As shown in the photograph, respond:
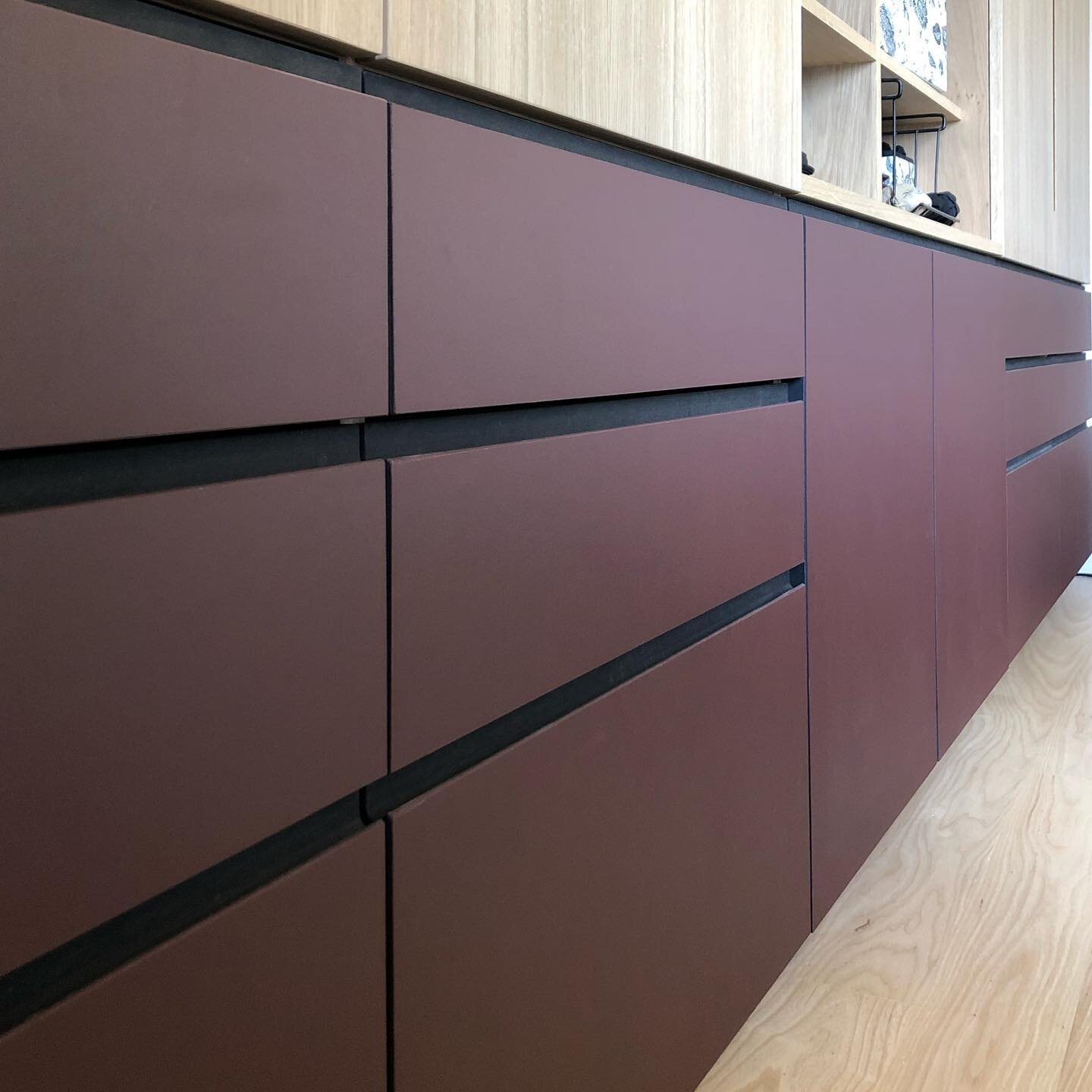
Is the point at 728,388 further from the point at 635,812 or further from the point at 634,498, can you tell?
the point at 635,812

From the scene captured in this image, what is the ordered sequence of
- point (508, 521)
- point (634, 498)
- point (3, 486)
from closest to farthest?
point (3, 486)
point (508, 521)
point (634, 498)

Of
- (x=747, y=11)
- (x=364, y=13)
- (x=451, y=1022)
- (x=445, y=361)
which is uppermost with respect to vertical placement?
(x=747, y=11)

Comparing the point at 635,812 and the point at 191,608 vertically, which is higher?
the point at 191,608

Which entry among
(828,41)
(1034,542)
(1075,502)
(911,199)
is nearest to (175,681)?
(828,41)

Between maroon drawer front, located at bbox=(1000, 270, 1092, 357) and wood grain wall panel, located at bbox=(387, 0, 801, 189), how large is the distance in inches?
48.7

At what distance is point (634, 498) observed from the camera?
1.00 meters

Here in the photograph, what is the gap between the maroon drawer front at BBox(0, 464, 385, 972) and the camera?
1.65 feet

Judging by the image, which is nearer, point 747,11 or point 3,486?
point 3,486

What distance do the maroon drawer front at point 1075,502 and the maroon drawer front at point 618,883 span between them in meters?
2.24

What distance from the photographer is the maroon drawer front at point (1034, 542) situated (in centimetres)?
266

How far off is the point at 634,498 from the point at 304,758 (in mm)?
440

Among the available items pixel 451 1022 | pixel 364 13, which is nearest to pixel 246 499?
pixel 364 13

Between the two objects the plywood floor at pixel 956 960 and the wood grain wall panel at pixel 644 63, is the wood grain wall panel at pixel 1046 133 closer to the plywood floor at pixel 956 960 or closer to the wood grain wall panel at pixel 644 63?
the plywood floor at pixel 956 960

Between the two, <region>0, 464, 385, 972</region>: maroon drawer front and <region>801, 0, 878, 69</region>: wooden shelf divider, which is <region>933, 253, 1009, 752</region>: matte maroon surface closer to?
<region>801, 0, 878, 69</region>: wooden shelf divider
